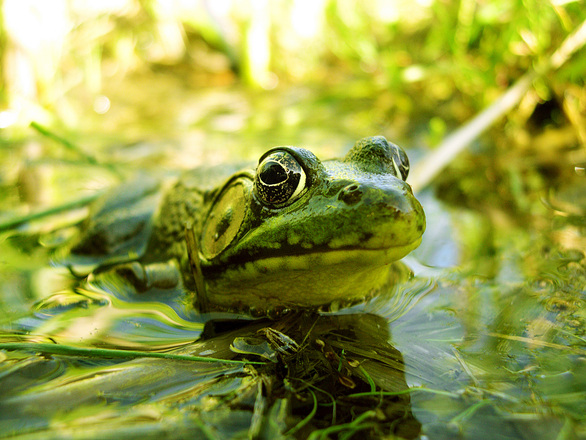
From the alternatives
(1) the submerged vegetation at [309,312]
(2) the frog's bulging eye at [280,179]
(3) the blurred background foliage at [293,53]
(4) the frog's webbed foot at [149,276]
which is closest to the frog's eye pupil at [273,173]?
(2) the frog's bulging eye at [280,179]

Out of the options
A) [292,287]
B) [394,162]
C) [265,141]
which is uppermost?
[265,141]

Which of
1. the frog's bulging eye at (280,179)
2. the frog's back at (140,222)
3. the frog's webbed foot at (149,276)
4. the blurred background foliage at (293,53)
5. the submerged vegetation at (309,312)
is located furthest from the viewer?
the blurred background foliage at (293,53)

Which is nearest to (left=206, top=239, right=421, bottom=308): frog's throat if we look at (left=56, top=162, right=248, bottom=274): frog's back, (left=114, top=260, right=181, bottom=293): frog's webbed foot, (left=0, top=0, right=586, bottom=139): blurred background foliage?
(left=114, top=260, right=181, bottom=293): frog's webbed foot

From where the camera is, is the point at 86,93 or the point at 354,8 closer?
the point at 354,8

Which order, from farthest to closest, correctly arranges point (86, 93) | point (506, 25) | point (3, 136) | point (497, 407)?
point (86, 93) → point (3, 136) → point (506, 25) → point (497, 407)

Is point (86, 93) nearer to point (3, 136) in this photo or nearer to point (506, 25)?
point (3, 136)

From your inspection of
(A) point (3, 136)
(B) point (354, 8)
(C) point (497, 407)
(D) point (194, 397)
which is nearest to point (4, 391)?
(D) point (194, 397)

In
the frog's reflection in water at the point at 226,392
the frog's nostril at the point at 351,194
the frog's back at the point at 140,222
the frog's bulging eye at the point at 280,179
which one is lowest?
the frog's reflection in water at the point at 226,392

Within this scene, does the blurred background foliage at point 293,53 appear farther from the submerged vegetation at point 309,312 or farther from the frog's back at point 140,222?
the frog's back at point 140,222

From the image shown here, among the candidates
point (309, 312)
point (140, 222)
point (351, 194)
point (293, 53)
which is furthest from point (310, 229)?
point (293, 53)
